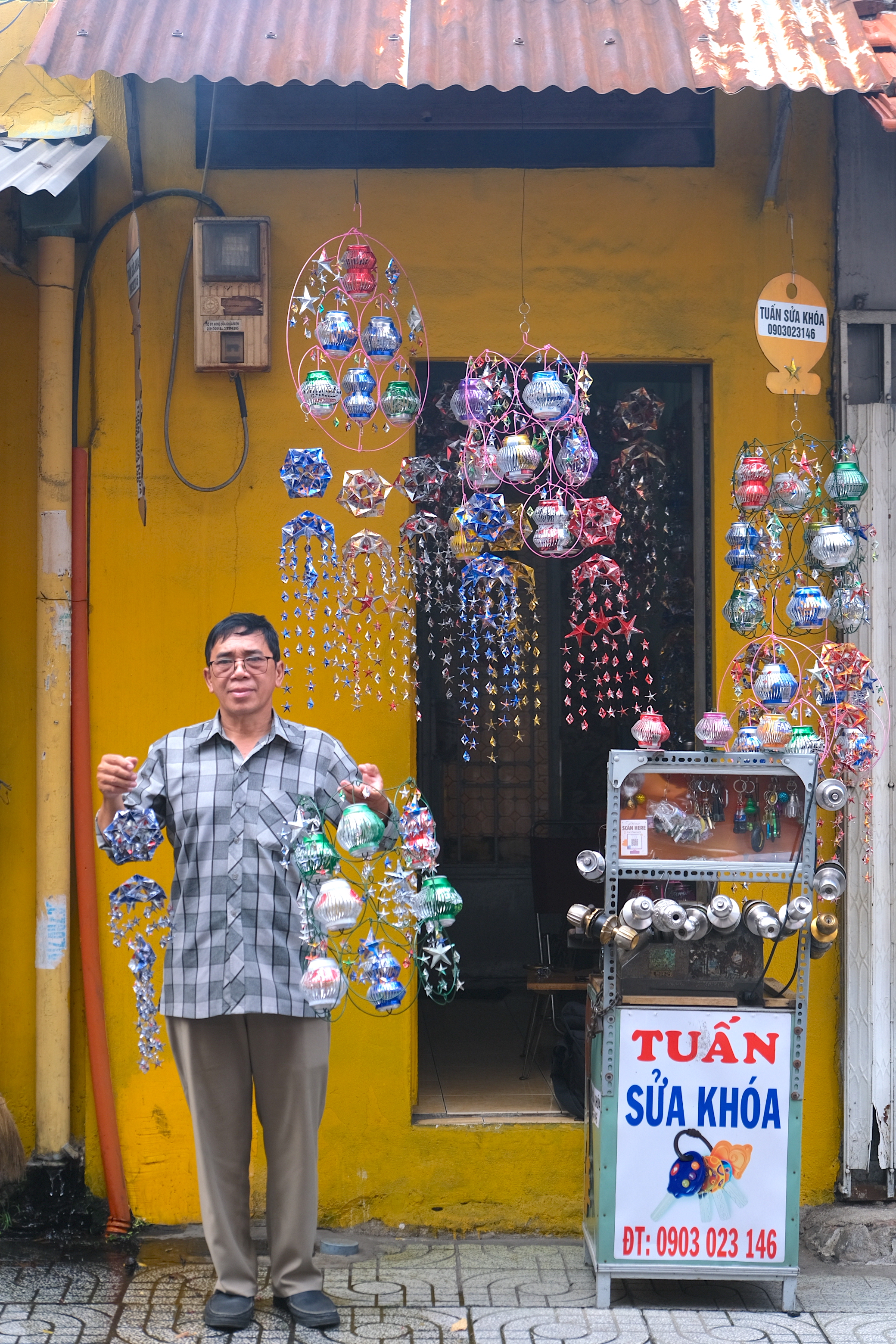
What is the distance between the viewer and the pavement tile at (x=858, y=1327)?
3.75 m

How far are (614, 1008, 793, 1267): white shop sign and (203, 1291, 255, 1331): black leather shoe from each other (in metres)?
1.11

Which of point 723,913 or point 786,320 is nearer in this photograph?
point 723,913

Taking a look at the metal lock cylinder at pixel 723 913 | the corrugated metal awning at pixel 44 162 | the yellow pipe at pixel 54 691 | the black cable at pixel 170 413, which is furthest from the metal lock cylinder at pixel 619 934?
the corrugated metal awning at pixel 44 162

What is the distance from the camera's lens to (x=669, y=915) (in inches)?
152

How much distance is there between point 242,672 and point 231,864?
0.56 metres

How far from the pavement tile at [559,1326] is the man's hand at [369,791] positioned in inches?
61.2

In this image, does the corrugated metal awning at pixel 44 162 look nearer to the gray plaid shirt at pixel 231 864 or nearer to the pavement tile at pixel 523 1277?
the gray plaid shirt at pixel 231 864

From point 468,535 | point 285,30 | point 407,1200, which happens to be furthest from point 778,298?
point 407,1200

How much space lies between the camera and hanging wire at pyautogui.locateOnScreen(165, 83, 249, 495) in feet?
15.2

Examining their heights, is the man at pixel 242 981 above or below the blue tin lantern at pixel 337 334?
below

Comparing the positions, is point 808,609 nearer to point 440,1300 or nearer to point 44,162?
point 440,1300

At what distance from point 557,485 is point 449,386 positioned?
2.37 ft

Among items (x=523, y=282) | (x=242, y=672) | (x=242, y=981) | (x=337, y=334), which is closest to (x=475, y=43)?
(x=523, y=282)

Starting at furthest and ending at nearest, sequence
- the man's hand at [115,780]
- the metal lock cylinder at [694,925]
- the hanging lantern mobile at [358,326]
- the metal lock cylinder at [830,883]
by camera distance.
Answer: the hanging lantern mobile at [358,326]
the metal lock cylinder at [830,883]
the metal lock cylinder at [694,925]
the man's hand at [115,780]
